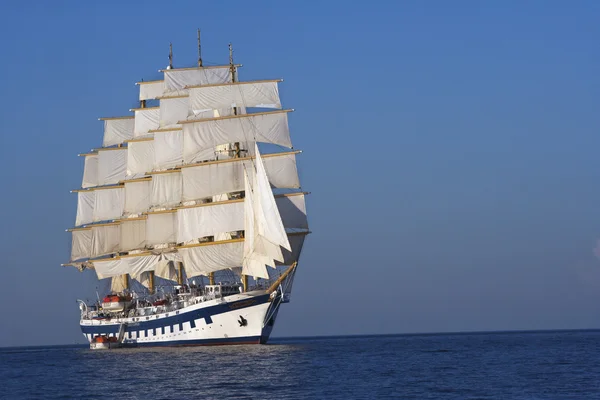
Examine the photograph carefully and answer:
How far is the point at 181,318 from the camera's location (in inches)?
3814

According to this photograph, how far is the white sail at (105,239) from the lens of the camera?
4727 inches

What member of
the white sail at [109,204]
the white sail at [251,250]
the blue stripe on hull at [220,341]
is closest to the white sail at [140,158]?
the white sail at [109,204]

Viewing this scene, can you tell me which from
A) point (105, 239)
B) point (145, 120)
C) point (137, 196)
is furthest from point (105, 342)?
point (145, 120)

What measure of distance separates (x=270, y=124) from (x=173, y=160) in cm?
1371

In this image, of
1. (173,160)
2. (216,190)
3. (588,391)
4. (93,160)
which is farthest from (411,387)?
(93,160)

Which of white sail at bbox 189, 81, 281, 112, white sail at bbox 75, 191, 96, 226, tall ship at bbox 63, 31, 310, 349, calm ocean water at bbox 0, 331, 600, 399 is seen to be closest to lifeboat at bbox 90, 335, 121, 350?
tall ship at bbox 63, 31, 310, 349

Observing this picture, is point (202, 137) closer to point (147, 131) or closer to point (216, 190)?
point (216, 190)

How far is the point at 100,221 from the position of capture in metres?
122

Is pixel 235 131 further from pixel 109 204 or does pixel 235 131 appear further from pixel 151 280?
pixel 109 204

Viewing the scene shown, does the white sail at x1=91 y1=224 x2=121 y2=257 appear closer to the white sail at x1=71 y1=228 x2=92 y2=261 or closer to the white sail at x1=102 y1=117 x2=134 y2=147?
the white sail at x1=71 y1=228 x2=92 y2=261

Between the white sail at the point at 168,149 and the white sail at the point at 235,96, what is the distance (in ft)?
19.7

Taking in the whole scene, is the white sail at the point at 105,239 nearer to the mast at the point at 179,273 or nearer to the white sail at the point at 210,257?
the mast at the point at 179,273

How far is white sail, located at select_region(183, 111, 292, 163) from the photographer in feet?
332

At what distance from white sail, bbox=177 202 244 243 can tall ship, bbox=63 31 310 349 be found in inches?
4.4
